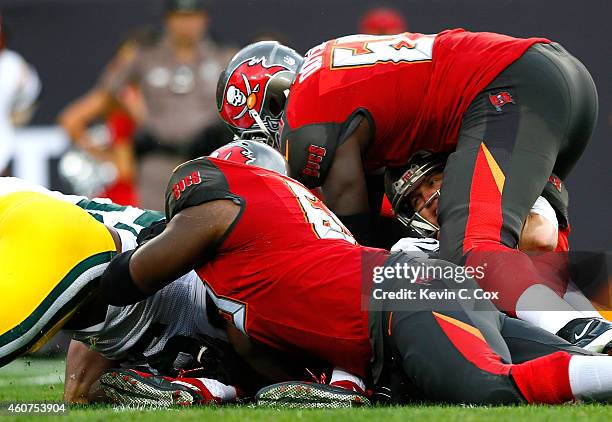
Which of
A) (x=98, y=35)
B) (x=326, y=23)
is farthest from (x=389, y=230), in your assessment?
(x=98, y=35)

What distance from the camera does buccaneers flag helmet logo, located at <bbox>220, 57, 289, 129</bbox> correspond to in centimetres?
429

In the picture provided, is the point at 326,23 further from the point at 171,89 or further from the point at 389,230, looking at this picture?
the point at 389,230

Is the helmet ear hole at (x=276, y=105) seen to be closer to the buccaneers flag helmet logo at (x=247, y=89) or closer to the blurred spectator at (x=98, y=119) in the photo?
the buccaneers flag helmet logo at (x=247, y=89)

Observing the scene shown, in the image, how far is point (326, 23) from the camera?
6605mm

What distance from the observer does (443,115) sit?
383 centimetres

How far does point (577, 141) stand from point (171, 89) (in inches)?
139

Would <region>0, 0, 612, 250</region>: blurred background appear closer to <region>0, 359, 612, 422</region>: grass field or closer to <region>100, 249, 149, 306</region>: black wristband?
<region>100, 249, 149, 306</region>: black wristband

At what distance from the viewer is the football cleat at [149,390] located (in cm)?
310

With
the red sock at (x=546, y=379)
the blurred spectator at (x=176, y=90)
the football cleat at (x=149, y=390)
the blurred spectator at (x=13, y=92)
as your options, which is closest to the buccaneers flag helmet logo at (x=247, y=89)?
the football cleat at (x=149, y=390)

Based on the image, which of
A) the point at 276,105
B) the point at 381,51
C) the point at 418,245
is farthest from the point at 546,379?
the point at 276,105

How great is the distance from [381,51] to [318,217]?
3.14 ft

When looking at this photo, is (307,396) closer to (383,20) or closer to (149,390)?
(149,390)

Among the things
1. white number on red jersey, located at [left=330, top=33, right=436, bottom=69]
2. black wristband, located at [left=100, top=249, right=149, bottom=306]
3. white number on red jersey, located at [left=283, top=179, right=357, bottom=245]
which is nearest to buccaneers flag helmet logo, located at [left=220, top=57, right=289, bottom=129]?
white number on red jersey, located at [left=330, top=33, right=436, bottom=69]

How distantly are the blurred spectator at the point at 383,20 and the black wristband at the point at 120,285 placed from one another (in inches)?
141
